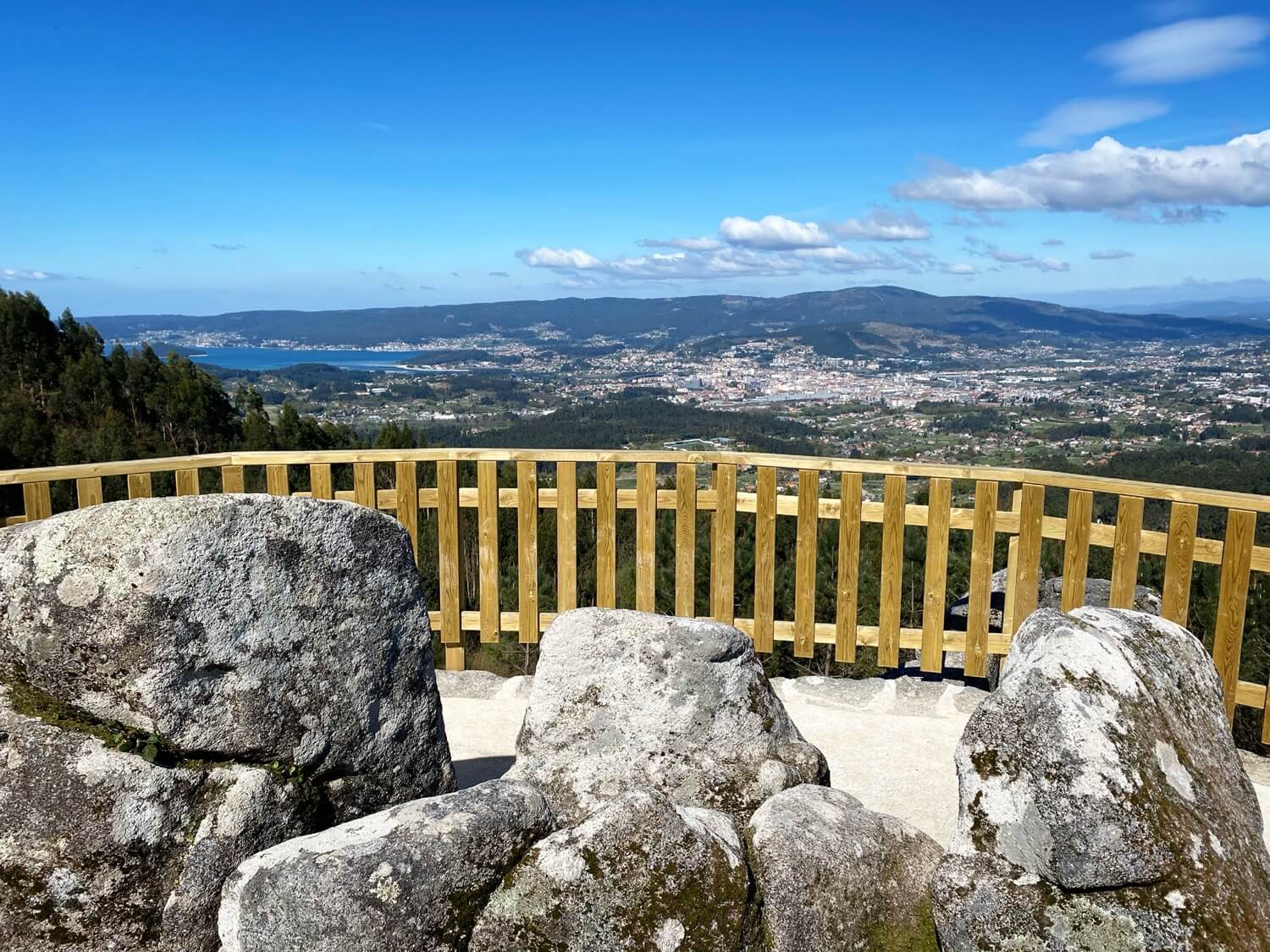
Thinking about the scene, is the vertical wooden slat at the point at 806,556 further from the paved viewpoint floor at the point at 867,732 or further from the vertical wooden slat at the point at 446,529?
the vertical wooden slat at the point at 446,529

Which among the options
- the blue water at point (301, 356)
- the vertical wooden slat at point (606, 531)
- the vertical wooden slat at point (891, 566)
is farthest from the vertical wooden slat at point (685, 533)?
the blue water at point (301, 356)

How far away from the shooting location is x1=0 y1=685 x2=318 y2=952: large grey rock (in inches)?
118

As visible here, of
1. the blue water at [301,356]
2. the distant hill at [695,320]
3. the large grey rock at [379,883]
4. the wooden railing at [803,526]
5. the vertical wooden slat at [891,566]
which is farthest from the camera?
the distant hill at [695,320]

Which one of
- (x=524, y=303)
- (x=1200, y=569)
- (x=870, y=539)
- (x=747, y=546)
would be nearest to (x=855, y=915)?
(x=747, y=546)

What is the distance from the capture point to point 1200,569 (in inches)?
473

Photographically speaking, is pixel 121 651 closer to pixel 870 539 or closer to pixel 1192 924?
pixel 1192 924

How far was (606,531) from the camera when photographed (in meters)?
6.80

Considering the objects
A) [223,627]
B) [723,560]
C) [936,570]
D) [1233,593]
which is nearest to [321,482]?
[723,560]

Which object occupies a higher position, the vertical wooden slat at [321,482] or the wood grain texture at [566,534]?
the vertical wooden slat at [321,482]

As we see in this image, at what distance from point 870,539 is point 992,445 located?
29.4 meters

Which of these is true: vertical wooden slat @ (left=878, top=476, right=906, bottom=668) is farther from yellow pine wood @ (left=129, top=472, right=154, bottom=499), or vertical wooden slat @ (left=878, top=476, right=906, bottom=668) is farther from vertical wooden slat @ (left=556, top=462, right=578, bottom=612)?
yellow pine wood @ (left=129, top=472, right=154, bottom=499)

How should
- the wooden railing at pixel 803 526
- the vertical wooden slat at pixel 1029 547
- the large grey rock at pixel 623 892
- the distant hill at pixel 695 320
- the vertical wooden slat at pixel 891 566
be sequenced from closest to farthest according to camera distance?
1. the large grey rock at pixel 623 892
2. the wooden railing at pixel 803 526
3. the vertical wooden slat at pixel 1029 547
4. the vertical wooden slat at pixel 891 566
5. the distant hill at pixel 695 320

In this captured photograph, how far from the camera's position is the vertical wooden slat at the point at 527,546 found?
266 inches

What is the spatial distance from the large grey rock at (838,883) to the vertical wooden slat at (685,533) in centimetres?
346
